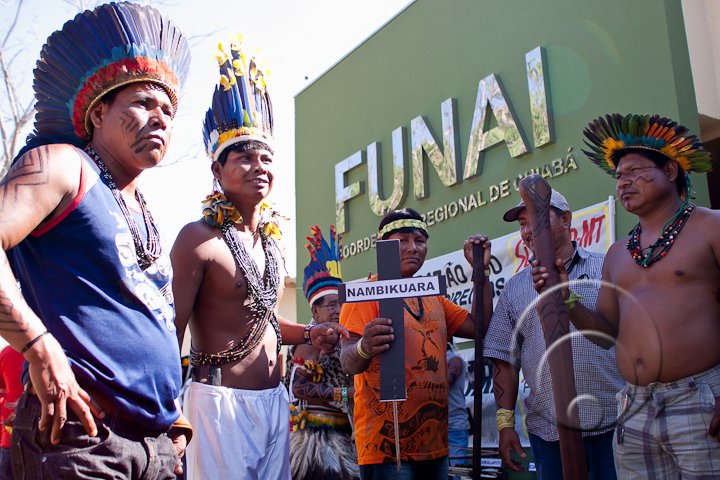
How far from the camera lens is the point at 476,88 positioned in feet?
24.2

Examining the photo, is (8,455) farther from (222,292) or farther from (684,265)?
(684,265)

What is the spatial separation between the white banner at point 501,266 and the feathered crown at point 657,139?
2.08 metres

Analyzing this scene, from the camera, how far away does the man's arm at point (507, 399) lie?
3984 mm

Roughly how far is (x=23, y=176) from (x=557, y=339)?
1.76 m

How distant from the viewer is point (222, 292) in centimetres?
329

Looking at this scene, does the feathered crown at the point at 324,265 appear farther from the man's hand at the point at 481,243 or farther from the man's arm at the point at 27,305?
the man's arm at the point at 27,305

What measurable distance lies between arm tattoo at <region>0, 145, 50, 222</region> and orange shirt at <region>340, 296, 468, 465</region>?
2.33 metres

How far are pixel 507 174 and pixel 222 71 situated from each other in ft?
12.5

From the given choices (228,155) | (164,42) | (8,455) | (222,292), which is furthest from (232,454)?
(164,42)

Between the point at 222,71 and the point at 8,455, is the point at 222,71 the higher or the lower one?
the higher one

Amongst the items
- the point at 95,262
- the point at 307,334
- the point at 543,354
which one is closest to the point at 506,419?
the point at 543,354

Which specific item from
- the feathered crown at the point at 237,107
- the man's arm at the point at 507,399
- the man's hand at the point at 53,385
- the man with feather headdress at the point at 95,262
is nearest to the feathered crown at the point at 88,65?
the man with feather headdress at the point at 95,262

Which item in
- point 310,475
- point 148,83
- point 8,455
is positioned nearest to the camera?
point 8,455

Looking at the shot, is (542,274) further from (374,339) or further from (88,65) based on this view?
(88,65)
